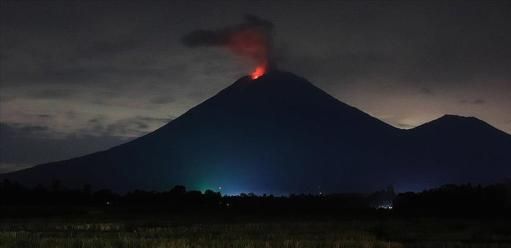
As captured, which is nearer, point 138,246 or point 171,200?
point 138,246

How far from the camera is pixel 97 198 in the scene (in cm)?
14400

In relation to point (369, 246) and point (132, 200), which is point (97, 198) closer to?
point (132, 200)

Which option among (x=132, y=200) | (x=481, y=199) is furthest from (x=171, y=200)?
(x=481, y=199)

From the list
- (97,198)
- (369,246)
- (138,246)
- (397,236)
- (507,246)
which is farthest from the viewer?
(97,198)

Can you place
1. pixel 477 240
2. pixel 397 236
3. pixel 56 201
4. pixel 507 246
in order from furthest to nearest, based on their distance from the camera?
pixel 56 201 < pixel 397 236 < pixel 477 240 < pixel 507 246

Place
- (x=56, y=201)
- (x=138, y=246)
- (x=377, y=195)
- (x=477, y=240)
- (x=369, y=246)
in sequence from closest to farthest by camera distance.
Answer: (x=138, y=246) → (x=369, y=246) → (x=477, y=240) → (x=56, y=201) → (x=377, y=195)

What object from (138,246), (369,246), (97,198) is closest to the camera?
(138,246)

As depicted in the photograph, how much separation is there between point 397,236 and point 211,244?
58.1ft

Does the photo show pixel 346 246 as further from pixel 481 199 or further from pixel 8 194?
pixel 8 194

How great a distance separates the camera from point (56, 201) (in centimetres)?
13088

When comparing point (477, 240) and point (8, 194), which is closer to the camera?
point (477, 240)

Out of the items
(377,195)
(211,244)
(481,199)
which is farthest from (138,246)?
(377,195)

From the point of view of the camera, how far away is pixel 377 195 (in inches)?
7761

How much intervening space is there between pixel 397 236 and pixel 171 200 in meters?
100
